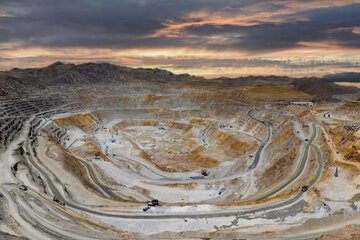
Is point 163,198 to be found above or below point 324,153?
below

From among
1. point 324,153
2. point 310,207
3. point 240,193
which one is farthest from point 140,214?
point 324,153

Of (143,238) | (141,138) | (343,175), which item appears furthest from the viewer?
(141,138)

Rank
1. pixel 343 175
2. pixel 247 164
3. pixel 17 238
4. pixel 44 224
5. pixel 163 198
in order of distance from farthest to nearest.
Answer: pixel 247 164 < pixel 163 198 < pixel 343 175 < pixel 44 224 < pixel 17 238

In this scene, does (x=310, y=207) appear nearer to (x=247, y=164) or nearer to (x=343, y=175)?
(x=343, y=175)

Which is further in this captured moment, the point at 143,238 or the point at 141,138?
the point at 141,138

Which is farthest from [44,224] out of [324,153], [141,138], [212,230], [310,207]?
[141,138]

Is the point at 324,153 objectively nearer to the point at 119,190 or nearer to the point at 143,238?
the point at 119,190
